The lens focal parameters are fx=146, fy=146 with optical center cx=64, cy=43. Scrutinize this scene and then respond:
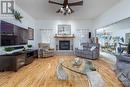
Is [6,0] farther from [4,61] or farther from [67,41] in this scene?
[67,41]

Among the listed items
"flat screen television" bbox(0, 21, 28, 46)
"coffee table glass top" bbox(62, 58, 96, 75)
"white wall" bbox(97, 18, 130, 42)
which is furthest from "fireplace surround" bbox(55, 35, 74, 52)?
"coffee table glass top" bbox(62, 58, 96, 75)

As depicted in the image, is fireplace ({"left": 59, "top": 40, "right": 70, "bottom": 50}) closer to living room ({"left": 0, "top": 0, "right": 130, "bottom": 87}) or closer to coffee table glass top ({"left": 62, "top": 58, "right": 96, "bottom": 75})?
living room ({"left": 0, "top": 0, "right": 130, "bottom": 87})

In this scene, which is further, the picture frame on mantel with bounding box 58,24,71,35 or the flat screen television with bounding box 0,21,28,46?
the picture frame on mantel with bounding box 58,24,71,35

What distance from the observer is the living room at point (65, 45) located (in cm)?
394

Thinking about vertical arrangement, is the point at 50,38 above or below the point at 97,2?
below

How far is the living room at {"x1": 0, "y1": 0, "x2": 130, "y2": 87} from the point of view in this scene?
155 inches

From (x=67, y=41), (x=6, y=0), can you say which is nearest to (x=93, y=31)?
(x=67, y=41)

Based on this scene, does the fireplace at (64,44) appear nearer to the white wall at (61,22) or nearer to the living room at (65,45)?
the living room at (65,45)

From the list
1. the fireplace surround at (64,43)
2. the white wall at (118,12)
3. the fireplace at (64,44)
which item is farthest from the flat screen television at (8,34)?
the fireplace at (64,44)

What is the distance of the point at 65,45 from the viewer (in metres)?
11.8

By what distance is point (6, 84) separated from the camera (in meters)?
3.73

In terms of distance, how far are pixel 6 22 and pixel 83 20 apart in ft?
23.3

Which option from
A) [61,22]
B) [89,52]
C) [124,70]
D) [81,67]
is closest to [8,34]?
[81,67]

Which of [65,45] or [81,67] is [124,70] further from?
[65,45]
